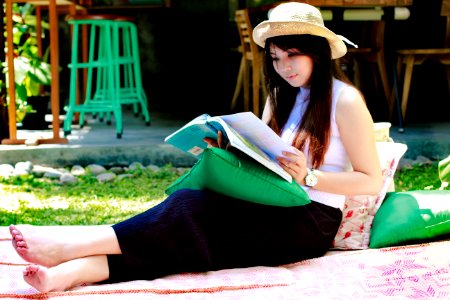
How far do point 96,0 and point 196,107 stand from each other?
5.24 feet

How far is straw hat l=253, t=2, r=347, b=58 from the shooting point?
9.28 ft

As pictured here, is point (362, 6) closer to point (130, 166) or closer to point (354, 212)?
point (130, 166)

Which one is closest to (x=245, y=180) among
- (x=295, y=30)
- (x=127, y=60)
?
(x=295, y=30)

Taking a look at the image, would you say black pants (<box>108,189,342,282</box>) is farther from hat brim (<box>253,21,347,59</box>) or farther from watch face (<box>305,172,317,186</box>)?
hat brim (<box>253,21,347,59</box>)

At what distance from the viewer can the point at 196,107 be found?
8.66 m

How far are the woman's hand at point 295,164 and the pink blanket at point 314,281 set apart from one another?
1.07 feet

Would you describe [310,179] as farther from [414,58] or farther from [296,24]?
[414,58]

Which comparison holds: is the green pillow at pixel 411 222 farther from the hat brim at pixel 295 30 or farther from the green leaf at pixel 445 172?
the hat brim at pixel 295 30

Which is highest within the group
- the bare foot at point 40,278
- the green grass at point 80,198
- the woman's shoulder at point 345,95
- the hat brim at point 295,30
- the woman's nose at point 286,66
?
the hat brim at point 295,30

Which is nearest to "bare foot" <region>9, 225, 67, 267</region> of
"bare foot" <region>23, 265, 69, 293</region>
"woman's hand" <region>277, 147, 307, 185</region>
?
"bare foot" <region>23, 265, 69, 293</region>

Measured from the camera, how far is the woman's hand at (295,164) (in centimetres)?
265

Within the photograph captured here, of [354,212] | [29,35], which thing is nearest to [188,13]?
[29,35]

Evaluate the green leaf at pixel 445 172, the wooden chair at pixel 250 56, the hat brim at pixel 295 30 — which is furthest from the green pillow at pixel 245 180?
the wooden chair at pixel 250 56

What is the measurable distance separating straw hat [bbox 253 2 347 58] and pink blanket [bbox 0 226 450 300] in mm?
728
